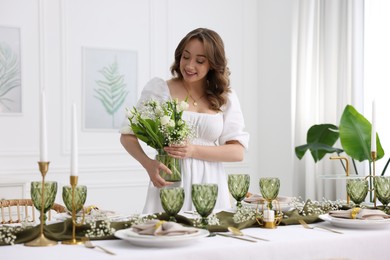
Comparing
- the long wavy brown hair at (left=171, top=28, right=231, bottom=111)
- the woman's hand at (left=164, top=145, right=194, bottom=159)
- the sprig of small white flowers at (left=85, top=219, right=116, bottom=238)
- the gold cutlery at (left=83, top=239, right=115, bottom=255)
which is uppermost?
the long wavy brown hair at (left=171, top=28, right=231, bottom=111)

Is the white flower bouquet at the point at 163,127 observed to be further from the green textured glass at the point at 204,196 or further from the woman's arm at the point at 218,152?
the green textured glass at the point at 204,196

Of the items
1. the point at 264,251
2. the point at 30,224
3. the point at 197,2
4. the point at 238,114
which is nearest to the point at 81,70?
the point at 197,2

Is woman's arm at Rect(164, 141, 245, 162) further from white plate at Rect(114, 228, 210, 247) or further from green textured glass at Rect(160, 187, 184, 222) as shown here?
white plate at Rect(114, 228, 210, 247)

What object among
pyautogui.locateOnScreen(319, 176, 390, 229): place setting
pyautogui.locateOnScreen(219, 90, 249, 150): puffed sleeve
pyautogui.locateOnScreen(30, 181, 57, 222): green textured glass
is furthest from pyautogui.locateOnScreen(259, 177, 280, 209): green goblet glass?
pyautogui.locateOnScreen(30, 181, 57, 222): green textured glass

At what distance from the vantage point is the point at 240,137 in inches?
133

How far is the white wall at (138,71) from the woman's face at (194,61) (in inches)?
82.7

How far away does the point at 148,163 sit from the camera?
2992 mm

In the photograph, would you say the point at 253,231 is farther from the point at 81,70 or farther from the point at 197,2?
the point at 197,2

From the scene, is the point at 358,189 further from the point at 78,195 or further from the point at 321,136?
the point at 321,136

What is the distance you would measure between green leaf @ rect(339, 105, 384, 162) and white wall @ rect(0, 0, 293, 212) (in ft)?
3.83

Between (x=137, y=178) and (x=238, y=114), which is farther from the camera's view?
(x=137, y=178)

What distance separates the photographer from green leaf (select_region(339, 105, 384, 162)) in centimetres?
479

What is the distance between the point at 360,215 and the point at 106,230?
0.99 meters

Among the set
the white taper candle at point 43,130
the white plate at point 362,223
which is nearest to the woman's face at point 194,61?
the white plate at point 362,223
